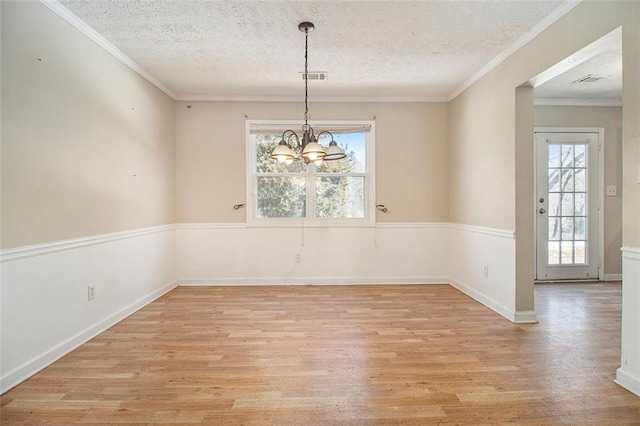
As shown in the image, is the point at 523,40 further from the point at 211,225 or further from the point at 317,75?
the point at 211,225

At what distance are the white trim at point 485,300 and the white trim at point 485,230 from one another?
703mm

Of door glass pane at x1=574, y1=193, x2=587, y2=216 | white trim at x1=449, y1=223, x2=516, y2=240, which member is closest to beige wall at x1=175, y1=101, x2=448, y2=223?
white trim at x1=449, y1=223, x2=516, y2=240

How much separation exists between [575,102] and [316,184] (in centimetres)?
386

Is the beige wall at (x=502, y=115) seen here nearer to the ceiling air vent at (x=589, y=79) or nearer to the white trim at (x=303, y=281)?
the white trim at (x=303, y=281)

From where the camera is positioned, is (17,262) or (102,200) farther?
(102,200)

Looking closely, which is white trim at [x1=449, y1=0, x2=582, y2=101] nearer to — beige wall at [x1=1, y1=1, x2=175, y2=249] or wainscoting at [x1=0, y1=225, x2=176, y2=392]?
beige wall at [x1=1, y1=1, x2=175, y2=249]

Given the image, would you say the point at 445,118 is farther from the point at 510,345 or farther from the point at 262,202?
the point at 510,345

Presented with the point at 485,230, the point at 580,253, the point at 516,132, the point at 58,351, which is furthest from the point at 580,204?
the point at 58,351

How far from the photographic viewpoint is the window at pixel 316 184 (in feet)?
15.1

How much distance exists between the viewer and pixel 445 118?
465 cm

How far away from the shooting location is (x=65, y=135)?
2498 millimetres

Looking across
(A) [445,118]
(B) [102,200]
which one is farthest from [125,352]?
(A) [445,118]

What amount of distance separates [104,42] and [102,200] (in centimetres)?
141

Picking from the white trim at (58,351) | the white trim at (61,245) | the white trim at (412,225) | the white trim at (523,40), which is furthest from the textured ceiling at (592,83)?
the white trim at (58,351)
